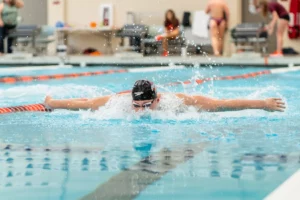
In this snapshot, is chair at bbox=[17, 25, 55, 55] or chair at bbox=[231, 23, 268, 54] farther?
chair at bbox=[17, 25, 55, 55]

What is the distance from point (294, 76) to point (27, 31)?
6813 millimetres

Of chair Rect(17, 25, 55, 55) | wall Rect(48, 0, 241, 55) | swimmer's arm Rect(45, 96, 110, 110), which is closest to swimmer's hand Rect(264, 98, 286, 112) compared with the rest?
swimmer's arm Rect(45, 96, 110, 110)

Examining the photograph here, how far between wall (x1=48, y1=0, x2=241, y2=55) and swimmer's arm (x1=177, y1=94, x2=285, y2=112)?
11073 millimetres

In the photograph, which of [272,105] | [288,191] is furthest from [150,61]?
[288,191]

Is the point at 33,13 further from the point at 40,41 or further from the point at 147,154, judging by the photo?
the point at 147,154

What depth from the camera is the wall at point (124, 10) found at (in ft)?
53.1

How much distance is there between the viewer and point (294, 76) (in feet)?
33.0

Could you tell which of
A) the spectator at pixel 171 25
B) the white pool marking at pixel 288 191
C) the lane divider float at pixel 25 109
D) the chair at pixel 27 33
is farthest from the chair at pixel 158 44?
the white pool marking at pixel 288 191

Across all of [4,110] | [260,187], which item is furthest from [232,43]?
[260,187]

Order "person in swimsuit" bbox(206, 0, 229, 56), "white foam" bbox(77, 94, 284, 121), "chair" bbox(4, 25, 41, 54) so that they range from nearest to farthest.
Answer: "white foam" bbox(77, 94, 284, 121)
"person in swimsuit" bbox(206, 0, 229, 56)
"chair" bbox(4, 25, 41, 54)

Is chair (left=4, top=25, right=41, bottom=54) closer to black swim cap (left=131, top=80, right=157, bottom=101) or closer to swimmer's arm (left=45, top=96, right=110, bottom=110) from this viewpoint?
swimmer's arm (left=45, top=96, right=110, bottom=110)

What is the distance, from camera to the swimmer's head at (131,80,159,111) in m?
4.84

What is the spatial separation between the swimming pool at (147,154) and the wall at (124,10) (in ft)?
32.2

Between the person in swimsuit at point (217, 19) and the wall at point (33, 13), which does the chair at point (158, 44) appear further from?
the wall at point (33, 13)
